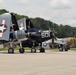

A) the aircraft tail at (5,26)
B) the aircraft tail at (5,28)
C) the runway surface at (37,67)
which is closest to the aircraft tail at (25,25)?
the aircraft tail at (5,26)

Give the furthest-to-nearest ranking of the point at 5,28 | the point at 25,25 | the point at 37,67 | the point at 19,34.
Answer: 1. the point at 25,25
2. the point at 19,34
3. the point at 5,28
4. the point at 37,67

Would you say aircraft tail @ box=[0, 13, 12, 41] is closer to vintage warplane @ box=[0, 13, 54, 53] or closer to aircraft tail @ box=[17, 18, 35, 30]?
vintage warplane @ box=[0, 13, 54, 53]

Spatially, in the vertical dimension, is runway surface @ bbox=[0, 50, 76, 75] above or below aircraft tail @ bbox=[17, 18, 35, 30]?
below

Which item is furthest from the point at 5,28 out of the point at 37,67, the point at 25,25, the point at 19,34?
the point at 37,67

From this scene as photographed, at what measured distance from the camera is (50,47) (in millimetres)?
65938

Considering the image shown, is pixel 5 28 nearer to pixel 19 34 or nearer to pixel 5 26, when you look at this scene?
pixel 5 26

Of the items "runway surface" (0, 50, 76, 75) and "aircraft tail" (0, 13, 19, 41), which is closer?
"runway surface" (0, 50, 76, 75)

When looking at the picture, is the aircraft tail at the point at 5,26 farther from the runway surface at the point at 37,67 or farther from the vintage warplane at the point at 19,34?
the runway surface at the point at 37,67

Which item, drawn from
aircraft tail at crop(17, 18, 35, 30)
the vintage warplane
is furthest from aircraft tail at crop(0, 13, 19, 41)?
aircraft tail at crop(17, 18, 35, 30)

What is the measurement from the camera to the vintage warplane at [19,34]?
118ft

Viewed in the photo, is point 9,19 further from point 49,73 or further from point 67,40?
point 67,40

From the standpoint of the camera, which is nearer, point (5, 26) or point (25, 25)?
point (5, 26)

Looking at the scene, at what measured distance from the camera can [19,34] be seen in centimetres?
3716

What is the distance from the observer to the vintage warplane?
118 ft
